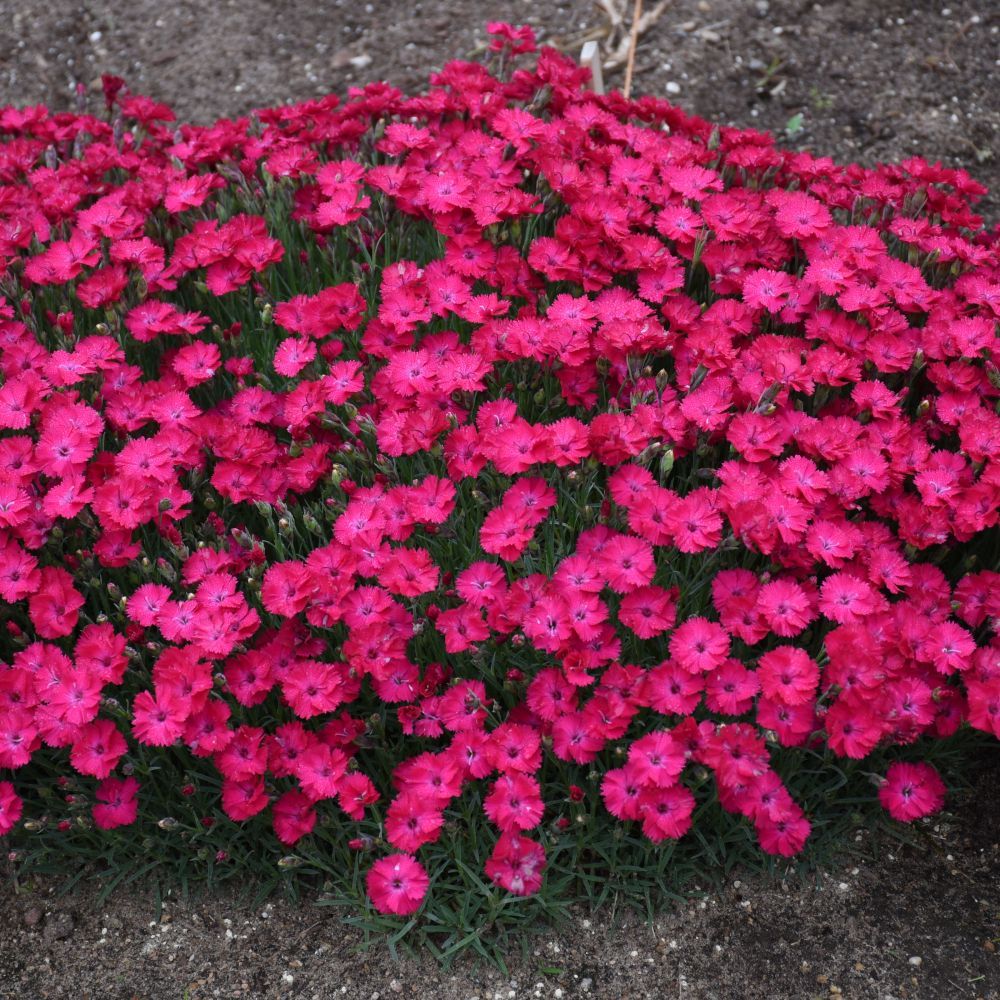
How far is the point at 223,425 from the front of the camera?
2443mm

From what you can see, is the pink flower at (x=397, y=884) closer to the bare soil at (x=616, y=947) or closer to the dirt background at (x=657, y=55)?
the bare soil at (x=616, y=947)

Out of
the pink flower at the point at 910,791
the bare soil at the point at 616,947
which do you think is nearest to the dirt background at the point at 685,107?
the bare soil at the point at 616,947

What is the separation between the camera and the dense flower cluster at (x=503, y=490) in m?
2.04

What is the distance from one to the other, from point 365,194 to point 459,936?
81.5 inches

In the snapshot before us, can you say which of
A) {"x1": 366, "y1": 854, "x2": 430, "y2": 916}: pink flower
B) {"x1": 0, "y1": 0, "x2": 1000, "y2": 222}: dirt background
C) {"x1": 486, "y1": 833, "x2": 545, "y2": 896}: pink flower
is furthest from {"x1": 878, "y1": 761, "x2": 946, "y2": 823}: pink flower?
{"x1": 0, "y1": 0, "x2": 1000, "y2": 222}: dirt background

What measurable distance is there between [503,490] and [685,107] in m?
2.69

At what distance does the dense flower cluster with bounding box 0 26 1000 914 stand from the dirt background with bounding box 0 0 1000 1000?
23 cm

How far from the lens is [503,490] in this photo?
7.87 ft

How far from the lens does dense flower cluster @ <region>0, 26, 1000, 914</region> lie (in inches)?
80.4

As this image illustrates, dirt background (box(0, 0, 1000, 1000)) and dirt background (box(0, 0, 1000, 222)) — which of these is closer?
dirt background (box(0, 0, 1000, 1000))

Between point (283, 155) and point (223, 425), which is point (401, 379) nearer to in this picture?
point (223, 425)

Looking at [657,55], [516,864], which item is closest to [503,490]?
[516,864]

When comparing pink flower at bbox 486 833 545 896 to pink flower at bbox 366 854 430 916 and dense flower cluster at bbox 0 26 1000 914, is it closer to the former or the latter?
dense flower cluster at bbox 0 26 1000 914

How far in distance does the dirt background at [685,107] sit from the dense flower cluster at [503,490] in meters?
0.23
